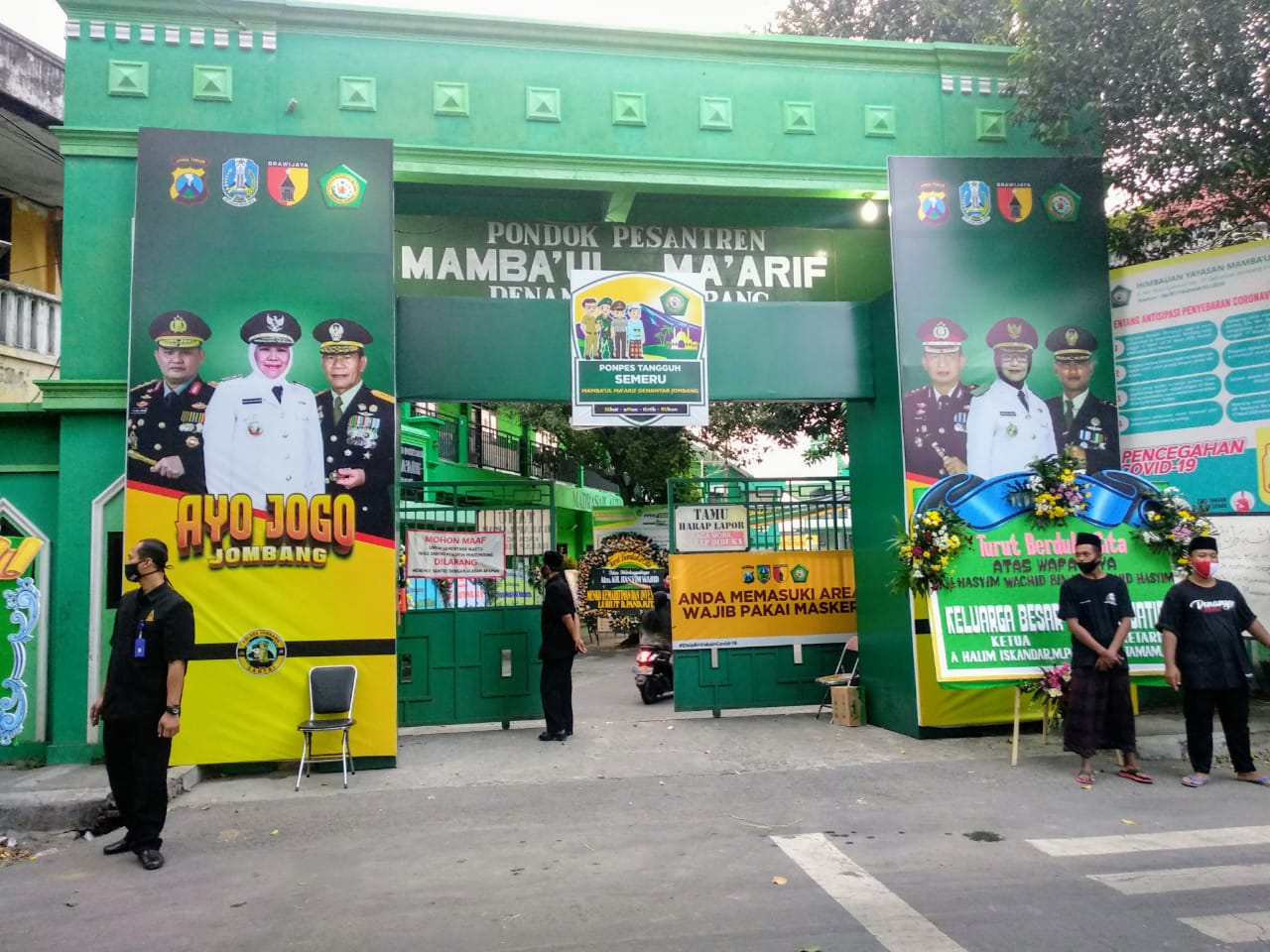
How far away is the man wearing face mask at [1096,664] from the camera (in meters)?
7.32

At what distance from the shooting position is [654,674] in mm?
12258

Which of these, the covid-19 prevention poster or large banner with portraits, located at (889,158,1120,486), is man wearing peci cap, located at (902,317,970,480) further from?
the covid-19 prevention poster

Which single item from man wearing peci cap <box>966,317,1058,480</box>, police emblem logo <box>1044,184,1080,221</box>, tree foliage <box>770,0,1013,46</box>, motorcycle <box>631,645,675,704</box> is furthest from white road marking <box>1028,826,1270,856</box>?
tree foliage <box>770,0,1013,46</box>

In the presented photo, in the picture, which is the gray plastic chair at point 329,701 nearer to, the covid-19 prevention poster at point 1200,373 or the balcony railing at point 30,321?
the balcony railing at point 30,321

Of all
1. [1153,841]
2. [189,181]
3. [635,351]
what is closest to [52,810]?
[189,181]

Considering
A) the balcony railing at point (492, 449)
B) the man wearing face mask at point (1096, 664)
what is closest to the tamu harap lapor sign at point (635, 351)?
the man wearing face mask at point (1096, 664)

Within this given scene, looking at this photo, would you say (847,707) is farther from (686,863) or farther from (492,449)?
(492,449)

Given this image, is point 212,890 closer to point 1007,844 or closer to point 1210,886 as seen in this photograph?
point 1007,844

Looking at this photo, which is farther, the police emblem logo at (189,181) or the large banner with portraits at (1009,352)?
the large banner with portraits at (1009,352)

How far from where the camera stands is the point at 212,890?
518cm

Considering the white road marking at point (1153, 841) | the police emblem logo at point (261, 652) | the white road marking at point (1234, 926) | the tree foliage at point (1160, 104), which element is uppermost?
the tree foliage at point (1160, 104)

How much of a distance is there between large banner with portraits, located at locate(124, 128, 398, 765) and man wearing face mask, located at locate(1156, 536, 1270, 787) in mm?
6248

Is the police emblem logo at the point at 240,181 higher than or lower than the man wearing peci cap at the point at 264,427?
higher

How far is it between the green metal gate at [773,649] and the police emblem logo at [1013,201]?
3.15 metres
